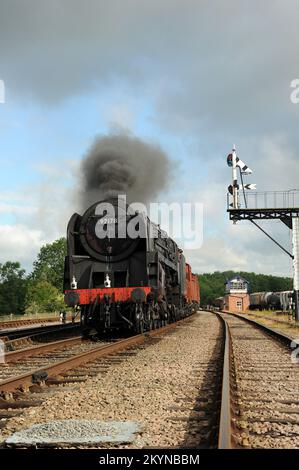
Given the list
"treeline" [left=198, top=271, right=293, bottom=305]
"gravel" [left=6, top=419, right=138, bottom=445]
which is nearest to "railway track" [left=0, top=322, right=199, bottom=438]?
"gravel" [left=6, top=419, right=138, bottom=445]

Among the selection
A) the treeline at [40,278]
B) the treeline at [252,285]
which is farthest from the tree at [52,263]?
the treeline at [252,285]

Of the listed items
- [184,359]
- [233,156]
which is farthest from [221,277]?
[184,359]

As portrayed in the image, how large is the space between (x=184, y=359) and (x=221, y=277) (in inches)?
6848

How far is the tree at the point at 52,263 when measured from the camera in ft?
320

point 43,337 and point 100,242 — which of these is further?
point 43,337

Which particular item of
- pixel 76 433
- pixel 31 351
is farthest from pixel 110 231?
pixel 76 433

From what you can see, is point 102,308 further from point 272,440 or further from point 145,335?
point 272,440

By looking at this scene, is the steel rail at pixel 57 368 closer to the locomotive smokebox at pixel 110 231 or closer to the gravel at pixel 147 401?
the gravel at pixel 147 401

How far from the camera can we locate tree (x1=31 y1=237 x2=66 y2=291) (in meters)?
97.7

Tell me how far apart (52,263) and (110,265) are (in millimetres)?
88666

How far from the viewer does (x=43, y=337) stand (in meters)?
16.7

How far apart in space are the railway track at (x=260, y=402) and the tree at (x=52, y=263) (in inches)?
3511

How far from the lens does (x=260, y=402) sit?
5961 millimetres

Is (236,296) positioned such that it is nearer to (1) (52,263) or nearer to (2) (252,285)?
(1) (52,263)
